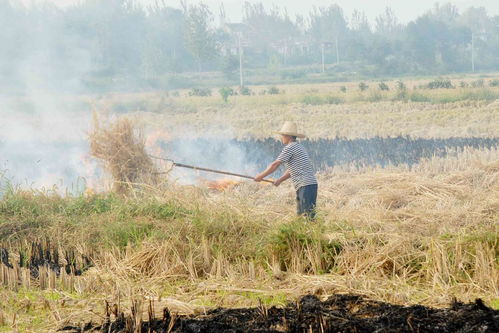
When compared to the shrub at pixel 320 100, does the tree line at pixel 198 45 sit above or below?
above

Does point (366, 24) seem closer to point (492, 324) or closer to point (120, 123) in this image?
point (120, 123)

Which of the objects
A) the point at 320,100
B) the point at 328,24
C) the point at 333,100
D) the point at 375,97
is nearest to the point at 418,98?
the point at 375,97

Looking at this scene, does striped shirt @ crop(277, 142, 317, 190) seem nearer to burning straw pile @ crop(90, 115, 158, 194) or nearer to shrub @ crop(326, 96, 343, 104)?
burning straw pile @ crop(90, 115, 158, 194)

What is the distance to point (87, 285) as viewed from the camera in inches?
254

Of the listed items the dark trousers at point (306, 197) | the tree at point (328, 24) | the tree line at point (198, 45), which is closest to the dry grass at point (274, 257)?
the dark trousers at point (306, 197)

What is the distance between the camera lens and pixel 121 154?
35.1 feet

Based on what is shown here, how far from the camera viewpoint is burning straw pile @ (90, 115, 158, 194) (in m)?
10.7

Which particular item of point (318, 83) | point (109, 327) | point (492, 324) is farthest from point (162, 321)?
point (318, 83)

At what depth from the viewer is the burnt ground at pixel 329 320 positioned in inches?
181

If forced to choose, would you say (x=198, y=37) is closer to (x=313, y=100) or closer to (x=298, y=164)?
(x=313, y=100)

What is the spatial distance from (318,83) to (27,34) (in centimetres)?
2754

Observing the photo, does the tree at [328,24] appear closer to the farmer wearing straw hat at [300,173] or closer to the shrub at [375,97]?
the shrub at [375,97]

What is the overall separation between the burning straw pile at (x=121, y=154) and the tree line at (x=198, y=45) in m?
14.5

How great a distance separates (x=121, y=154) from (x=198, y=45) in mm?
33624
